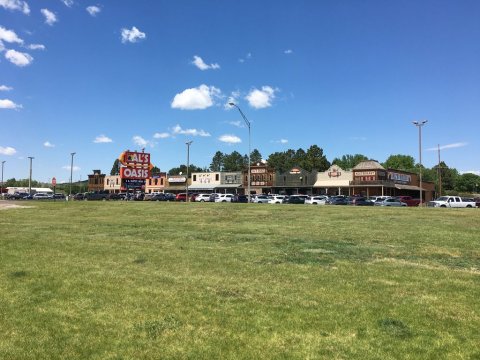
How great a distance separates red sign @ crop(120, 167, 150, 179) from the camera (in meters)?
76.5

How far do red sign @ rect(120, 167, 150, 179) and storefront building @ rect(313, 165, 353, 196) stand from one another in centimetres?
3442

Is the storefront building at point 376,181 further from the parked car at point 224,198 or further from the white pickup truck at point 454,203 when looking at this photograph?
the parked car at point 224,198

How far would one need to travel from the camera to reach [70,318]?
7.04 meters

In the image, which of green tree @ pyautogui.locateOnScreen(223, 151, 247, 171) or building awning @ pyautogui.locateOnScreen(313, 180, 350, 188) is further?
green tree @ pyautogui.locateOnScreen(223, 151, 247, 171)

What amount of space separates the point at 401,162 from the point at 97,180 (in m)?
106

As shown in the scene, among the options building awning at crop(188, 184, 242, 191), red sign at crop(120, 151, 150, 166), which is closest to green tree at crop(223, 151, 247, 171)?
building awning at crop(188, 184, 242, 191)

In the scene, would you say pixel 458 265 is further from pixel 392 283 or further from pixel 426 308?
pixel 426 308

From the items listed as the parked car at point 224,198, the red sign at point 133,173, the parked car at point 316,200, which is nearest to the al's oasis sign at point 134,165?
the red sign at point 133,173

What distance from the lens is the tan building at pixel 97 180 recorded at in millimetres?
138125

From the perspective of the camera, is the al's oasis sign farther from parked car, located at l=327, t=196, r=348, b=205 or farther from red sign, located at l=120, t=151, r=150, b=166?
Answer: parked car, located at l=327, t=196, r=348, b=205

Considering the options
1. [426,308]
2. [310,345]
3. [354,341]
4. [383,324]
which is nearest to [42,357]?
[310,345]

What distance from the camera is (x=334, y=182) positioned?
88.4 m

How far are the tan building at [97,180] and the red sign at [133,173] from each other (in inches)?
2510

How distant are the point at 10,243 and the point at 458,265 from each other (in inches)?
570
